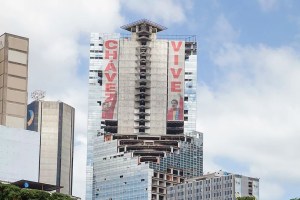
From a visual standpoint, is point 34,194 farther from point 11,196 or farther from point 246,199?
point 246,199

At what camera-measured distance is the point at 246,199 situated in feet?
576

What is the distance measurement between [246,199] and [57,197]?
36.6m

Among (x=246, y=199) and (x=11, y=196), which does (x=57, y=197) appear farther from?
(x=246, y=199)

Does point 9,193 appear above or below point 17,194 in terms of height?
above

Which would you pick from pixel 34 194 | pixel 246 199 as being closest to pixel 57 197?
pixel 34 194

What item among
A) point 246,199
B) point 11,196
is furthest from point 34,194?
point 246,199

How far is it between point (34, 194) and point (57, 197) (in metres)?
5.50

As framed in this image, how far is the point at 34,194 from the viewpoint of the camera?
176 m

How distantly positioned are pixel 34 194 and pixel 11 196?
4728 mm

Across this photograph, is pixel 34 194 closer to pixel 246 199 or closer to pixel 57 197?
pixel 57 197

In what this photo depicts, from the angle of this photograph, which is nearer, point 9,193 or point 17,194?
point 9,193

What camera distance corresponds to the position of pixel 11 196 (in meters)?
173

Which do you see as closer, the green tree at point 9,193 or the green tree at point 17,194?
the green tree at point 9,193

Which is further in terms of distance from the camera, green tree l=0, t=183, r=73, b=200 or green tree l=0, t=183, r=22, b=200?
green tree l=0, t=183, r=73, b=200
